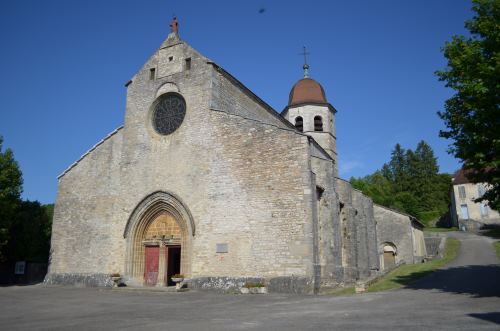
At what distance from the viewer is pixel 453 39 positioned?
11008mm

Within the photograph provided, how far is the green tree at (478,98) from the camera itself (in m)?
9.29

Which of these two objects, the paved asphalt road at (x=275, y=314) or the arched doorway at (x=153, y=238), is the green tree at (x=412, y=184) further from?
the paved asphalt road at (x=275, y=314)

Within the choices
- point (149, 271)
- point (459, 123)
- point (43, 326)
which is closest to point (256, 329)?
point (43, 326)

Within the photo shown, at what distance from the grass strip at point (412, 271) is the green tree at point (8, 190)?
17.3 m

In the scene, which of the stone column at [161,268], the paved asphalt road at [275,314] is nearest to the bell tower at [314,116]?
the stone column at [161,268]

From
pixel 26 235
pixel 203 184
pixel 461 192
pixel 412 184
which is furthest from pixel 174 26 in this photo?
pixel 412 184

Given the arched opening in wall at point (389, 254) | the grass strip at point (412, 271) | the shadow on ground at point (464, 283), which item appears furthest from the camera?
the arched opening in wall at point (389, 254)

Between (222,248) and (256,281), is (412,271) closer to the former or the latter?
(256,281)

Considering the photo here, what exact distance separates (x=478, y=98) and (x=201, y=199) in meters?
10.9

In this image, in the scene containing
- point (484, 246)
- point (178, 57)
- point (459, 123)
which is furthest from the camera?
point (484, 246)

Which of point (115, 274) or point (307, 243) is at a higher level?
point (307, 243)

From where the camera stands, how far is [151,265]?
18.3 meters

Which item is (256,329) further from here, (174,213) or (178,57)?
(178,57)

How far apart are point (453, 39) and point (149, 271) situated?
49.9 feet
